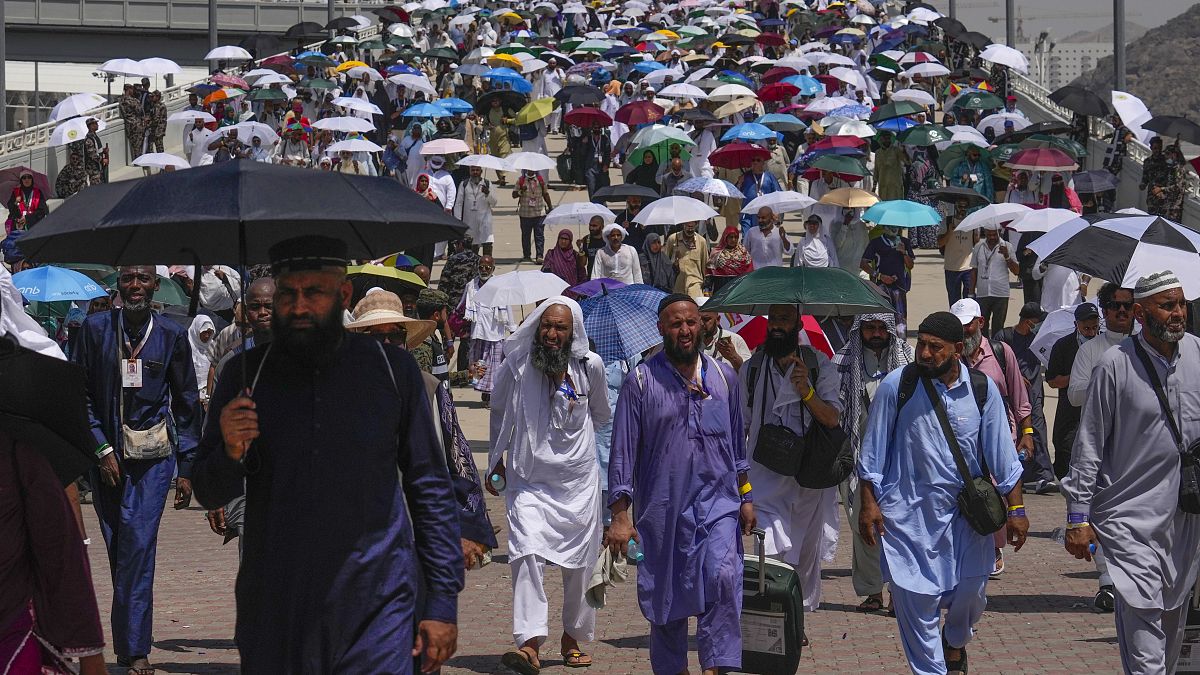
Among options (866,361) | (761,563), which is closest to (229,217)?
(761,563)

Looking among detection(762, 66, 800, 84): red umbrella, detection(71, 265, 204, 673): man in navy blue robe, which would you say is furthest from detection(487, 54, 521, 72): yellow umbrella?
detection(71, 265, 204, 673): man in navy blue robe

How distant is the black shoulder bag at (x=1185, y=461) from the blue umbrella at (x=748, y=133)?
55.1 feet

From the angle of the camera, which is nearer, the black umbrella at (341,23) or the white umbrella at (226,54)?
the white umbrella at (226,54)

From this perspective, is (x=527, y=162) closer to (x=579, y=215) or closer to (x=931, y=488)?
(x=579, y=215)

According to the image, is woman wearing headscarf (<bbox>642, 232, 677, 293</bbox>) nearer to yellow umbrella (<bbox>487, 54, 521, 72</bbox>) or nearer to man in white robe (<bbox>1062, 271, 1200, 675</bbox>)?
man in white robe (<bbox>1062, 271, 1200, 675</bbox>)

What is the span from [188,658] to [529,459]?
1.74 meters

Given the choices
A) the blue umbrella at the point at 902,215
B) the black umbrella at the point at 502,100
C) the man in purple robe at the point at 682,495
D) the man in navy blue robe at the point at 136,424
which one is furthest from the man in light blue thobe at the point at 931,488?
the black umbrella at the point at 502,100

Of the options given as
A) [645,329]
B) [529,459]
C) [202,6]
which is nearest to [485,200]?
[645,329]

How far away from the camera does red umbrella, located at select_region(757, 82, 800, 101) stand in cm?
3077

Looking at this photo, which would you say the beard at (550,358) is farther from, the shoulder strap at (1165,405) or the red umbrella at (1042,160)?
the red umbrella at (1042,160)

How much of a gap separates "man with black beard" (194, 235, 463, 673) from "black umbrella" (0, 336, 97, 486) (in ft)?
1.22

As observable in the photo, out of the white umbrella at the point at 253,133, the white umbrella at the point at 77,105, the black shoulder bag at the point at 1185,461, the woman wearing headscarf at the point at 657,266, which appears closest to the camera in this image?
the black shoulder bag at the point at 1185,461

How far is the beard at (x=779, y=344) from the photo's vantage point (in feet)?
29.0

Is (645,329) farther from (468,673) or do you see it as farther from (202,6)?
(202,6)
